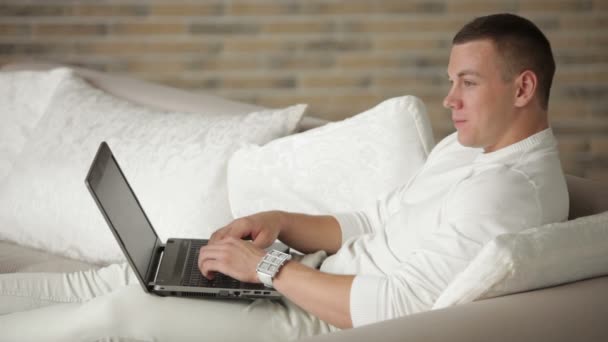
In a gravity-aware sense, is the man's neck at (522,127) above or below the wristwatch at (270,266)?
above

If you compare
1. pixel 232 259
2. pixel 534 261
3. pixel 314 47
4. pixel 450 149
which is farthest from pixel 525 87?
pixel 314 47

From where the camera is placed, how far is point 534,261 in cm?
138

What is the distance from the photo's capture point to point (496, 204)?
1524 mm

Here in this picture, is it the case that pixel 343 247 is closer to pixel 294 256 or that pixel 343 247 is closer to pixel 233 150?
pixel 294 256

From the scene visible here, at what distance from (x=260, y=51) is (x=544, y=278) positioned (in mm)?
2563

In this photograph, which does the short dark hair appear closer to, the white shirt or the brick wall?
the white shirt

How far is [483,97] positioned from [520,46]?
12 cm

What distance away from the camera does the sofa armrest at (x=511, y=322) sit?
49.9 inches

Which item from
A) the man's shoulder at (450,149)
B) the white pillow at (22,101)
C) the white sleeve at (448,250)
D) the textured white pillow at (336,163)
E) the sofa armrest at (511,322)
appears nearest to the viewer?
the sofa armrest at (511,322)

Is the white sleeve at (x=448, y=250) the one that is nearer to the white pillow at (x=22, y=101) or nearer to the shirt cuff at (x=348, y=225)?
the shirt cuff at (x=348, y=225)

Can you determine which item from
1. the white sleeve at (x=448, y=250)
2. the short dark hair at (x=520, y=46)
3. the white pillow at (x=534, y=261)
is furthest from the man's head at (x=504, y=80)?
the white pillow at (x=534, y=261)

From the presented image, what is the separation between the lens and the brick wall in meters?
3.74

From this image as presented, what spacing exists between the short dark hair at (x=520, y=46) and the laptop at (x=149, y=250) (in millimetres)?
652

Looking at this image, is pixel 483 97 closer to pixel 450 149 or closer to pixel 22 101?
pixel 450 149
